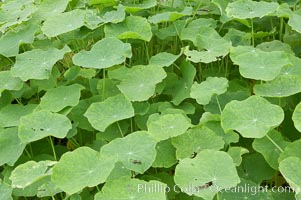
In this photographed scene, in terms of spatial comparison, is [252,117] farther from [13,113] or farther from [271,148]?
[13,113]

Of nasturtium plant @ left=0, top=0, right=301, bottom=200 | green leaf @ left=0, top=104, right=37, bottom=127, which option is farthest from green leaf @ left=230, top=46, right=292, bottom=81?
green leaf @ left=0, top=104, right=37, bottom=127

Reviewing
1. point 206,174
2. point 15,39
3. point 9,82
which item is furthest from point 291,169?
point 15,39

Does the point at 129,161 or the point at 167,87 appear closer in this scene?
the point at 129,161

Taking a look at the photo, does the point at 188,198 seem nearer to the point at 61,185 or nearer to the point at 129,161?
the point at 129,161

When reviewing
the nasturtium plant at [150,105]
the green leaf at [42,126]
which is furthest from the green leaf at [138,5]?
the green leaf at [42,126]

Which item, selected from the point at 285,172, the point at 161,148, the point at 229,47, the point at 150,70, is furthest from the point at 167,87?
→ the point at 285,172

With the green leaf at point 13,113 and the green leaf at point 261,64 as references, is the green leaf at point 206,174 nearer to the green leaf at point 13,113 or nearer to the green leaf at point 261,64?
the green leaf at point 261,64

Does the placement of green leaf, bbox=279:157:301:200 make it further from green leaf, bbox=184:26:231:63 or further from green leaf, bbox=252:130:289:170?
green leaf, bbox=184:26:231:63
